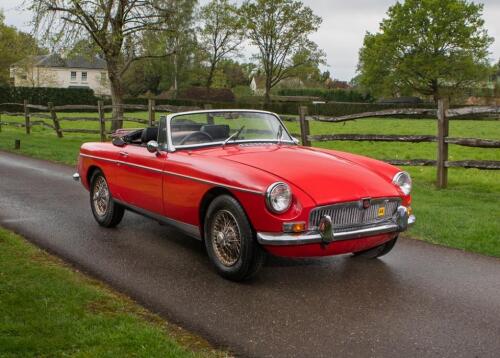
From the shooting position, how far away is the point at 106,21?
22094 mm

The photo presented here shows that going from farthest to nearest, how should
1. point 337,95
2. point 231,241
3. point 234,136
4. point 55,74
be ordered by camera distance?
point 55,74 < point 337,95 < point 234,136 < point 231,241

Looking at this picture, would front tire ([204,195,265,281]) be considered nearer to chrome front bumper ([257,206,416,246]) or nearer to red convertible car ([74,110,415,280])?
red convertible car ([74,110,415,280])

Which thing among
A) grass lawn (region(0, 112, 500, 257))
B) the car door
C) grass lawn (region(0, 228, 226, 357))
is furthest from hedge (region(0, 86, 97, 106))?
grass lawn (region(0, 228, 226, 357))

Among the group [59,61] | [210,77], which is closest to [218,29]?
[210,77]

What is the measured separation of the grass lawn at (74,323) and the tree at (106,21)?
1680cm

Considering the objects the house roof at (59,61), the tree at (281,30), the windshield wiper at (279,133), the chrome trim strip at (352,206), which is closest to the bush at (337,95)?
the tree at (281,30)

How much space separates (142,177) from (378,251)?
2.62 m

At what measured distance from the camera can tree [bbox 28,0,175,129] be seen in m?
21.8

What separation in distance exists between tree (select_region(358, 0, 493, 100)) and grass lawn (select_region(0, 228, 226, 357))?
54.6 metres

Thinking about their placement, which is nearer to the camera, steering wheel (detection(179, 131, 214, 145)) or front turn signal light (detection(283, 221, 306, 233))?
front turn signal light (detection(283, 221, 306, 233))

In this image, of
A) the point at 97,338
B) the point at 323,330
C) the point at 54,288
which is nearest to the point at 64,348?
the point at 97,338

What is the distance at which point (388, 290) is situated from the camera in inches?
189

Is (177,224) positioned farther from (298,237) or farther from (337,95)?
(337,95)

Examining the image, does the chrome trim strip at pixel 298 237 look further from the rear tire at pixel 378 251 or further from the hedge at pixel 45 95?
the hedge at pixel 45 95
